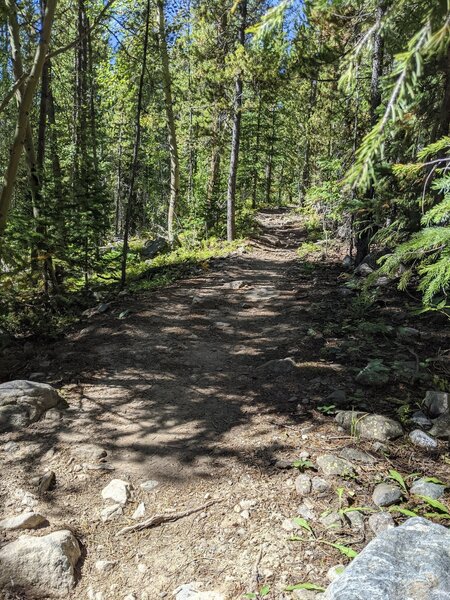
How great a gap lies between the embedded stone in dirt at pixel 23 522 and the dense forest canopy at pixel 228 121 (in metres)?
3.19

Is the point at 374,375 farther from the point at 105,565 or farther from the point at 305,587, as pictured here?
the point at 105,565

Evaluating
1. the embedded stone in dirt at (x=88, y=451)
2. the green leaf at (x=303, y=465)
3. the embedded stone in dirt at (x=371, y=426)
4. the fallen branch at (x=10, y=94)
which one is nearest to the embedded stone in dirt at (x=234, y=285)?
the fallen branch at (x=10, y=94)

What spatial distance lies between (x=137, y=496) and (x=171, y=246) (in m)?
13.8

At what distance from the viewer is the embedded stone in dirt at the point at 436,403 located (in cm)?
394

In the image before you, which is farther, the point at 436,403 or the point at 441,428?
the point at 436,403

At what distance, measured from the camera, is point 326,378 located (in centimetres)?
494

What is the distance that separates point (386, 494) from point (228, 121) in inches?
640

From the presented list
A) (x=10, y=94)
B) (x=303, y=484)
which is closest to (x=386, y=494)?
(x=303, y=484)

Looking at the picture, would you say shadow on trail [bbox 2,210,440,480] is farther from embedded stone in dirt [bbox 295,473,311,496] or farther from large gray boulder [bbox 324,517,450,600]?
large gray boulder [bbox 324,517,450,600]

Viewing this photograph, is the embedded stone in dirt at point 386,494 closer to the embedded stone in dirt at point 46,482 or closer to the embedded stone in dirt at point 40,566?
the embedded stone in dirt at point 40,566

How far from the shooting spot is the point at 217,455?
12.5 ft

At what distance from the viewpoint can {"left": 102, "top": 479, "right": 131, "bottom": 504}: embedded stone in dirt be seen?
11.1 feet

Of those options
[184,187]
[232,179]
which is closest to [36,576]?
[232,179]

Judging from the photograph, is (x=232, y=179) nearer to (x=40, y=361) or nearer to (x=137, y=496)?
(x=40, y=361)
